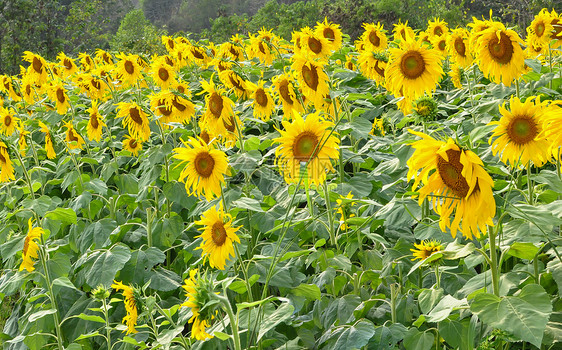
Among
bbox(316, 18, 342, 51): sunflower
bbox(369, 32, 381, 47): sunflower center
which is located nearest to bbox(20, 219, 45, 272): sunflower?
bbox(316, 18, 342, 51): sunflower

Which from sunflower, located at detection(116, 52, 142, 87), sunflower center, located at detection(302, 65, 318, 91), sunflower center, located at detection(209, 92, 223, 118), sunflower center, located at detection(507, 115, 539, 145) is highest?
sunflower center, located at detection(507, 115, 539, 145)

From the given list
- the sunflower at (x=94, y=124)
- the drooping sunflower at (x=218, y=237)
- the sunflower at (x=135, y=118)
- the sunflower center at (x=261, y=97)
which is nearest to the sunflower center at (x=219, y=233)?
the drooping sunflower at (x=218, y=237)

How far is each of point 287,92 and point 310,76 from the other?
0.17m

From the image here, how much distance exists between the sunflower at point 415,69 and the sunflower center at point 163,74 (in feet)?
8.93

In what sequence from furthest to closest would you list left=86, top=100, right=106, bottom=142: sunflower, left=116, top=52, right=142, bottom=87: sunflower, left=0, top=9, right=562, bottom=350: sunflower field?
1. left=116, top=52, right=142, bottom=87: sunflower
2. left=86, top=100, right=106, bottom=142: sunflower
3. left=0, top=9, right=562, bottom=350: sunflower field

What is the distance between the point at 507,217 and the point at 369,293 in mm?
766

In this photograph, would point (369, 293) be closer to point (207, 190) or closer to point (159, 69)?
point (207, 190)

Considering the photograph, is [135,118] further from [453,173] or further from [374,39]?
[453,173]

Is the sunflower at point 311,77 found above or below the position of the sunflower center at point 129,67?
above

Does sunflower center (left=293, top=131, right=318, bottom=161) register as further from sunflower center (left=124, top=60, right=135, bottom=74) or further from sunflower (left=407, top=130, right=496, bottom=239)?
sunflower center (left=124, top=60, right=135, bottom=74)

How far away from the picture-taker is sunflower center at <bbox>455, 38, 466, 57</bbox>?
427cm

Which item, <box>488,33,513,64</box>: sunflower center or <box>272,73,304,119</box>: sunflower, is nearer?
<box>488,33,513,64</box>: sunflower center

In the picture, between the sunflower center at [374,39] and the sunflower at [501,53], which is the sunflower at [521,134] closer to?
the sunflower at [501,53]

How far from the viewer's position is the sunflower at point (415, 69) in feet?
10.5
